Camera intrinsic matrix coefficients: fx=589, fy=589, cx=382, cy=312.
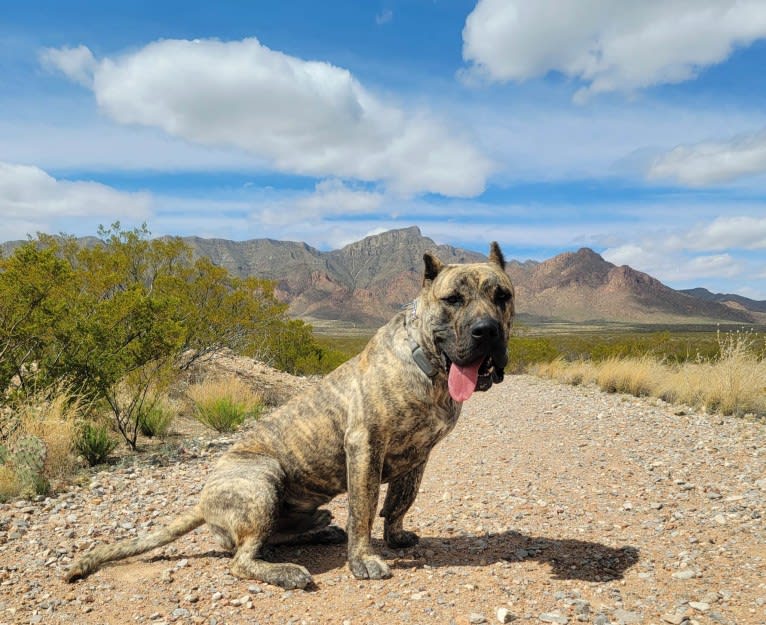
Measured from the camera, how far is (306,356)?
2317 cm

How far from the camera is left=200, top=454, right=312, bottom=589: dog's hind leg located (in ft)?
13.6

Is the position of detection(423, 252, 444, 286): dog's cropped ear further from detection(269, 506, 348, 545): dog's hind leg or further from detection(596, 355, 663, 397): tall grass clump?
detection(596, 355, 663, 397): tall grass clump

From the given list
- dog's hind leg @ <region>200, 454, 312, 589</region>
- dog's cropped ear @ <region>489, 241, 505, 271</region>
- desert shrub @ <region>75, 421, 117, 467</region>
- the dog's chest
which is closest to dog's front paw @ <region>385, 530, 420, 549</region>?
the dog's chest

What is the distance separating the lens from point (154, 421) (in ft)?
34.2

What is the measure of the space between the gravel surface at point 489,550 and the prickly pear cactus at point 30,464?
265 millimetres

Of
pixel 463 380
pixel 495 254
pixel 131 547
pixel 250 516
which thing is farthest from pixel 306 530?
pixel 495 254

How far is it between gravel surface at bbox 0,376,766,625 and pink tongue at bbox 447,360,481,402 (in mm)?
1343

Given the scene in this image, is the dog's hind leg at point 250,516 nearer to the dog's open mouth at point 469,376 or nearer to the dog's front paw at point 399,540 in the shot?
the dog's front paw at point 399,540

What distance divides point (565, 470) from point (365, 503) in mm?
4080

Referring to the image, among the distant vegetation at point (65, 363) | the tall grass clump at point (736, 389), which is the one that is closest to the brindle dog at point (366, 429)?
the distant vegetation at point (65, 363)

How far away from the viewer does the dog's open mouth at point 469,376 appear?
3725 mm

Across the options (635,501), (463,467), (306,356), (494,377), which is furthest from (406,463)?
(306,356)

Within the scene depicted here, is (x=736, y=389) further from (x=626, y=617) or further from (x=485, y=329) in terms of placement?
(x=485, y=329)

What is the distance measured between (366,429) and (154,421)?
7.56m
